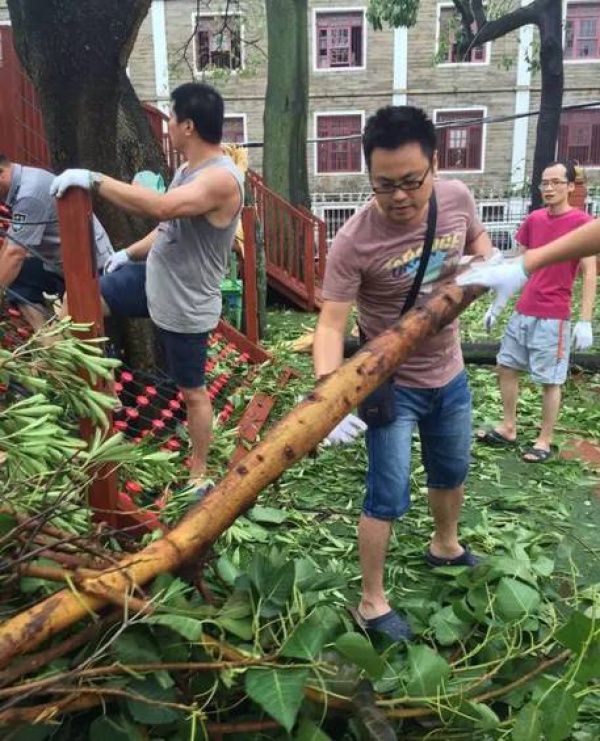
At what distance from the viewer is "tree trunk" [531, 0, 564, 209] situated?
45.9ft

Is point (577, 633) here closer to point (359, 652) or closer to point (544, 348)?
point (359, 652)

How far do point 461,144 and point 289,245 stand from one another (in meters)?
20.6

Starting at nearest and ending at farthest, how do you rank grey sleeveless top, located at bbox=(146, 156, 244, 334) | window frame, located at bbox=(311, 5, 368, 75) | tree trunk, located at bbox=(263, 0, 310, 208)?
grey sleeveless top, located at bbox=(146, 156, 244, 334) < tree trunk, located at bbox=(263, 0, 310, 208) < window frame, located at bbox=(311, 5, 368, 75)

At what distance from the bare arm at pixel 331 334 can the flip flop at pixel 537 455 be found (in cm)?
245

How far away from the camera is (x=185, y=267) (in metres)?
3.35

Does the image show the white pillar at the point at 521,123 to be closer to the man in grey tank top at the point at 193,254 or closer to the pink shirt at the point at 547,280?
the pink shirt at the point at 547,280

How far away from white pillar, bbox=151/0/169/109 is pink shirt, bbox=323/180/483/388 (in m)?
26.7

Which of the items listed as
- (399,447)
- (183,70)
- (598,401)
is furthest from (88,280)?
(183,70)

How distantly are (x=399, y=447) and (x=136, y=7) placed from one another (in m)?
2.96

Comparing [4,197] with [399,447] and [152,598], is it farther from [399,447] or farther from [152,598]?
[152,598]

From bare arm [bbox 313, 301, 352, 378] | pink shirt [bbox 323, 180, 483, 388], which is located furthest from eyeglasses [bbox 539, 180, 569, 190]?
bare arm [bbox 313, 301, 352, 378]

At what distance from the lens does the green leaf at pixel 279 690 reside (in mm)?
1479

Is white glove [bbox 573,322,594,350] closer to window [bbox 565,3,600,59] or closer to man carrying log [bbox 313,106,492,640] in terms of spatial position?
man carrying log [bbox 313,106,492,640]

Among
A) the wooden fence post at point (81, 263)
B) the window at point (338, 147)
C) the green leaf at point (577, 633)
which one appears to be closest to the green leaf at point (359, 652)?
the green leaf at point (577, 633)
